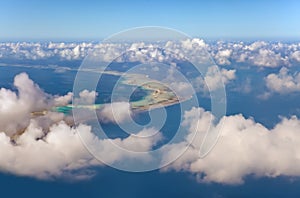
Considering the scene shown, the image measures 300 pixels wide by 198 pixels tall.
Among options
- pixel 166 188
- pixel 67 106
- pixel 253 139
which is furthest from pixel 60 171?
pixel 253 139

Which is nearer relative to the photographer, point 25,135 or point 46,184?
point 46,184

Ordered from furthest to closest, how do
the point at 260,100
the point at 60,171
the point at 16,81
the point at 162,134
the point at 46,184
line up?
the point at 260,100 → the point at 16,81 → the point at 60,171 → the point at 46,184 → the point at 162,134

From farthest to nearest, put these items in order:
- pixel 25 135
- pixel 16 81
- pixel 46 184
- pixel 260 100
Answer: pixel 260 100
pixel 16 81
pixel 25 135
pixel 46 184

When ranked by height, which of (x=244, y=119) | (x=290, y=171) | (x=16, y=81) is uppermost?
(x=16, y=81)

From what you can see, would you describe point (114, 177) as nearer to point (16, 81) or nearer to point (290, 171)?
point (290, 171)

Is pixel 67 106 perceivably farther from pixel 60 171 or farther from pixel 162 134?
pixel 162 134

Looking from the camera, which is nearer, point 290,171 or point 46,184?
point 46,184

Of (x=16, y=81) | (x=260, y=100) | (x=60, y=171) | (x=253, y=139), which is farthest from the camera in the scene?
(x=260, y=100)

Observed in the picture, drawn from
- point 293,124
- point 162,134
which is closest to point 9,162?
point 162,134

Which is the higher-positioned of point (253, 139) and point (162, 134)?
point (162, 134)
